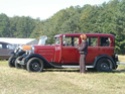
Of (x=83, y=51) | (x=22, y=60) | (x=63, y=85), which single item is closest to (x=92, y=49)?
(x=83, y=51)

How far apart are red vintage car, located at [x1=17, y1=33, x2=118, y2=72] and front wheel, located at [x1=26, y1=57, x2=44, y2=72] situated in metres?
0.14

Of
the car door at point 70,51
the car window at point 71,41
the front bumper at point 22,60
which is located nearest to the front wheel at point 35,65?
the front bumper at point 22,60

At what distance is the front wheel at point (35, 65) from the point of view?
1831 cm

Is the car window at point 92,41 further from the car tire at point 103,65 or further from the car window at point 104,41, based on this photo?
the car tire at point 103,65

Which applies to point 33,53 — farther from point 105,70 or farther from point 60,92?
point 60,92

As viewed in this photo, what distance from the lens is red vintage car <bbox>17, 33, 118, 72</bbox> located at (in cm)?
1867

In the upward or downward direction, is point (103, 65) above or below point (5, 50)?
below

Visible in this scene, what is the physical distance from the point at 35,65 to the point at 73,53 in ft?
5.78

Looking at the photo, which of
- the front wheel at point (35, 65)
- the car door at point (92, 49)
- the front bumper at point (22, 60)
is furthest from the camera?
the car door at point (92, 49)

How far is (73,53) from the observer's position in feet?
61.3

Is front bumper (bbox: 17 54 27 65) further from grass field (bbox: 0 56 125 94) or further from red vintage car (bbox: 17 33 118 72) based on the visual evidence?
grass field (bbox: 0 56 125 94)

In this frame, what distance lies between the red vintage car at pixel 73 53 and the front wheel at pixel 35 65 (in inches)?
5.7

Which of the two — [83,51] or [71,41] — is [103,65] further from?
[71,41]

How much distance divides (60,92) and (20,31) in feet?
551
